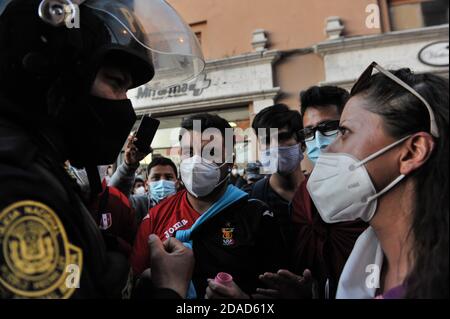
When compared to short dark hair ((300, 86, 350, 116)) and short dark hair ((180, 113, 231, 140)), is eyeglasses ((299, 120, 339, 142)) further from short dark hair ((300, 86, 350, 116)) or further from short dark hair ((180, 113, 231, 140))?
short dark hair ((180, 113, 231, 140))

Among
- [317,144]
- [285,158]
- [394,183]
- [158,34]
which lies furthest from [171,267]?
[285,158]

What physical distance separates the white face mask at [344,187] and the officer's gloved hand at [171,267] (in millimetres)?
522

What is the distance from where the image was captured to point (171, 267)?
107 centimetres

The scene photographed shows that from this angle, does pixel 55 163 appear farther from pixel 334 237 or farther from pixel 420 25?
pixel 420 25

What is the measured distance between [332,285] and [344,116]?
0.78 m

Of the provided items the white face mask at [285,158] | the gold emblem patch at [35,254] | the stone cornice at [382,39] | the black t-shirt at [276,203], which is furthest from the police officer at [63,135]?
the stone cornice at [382,39]

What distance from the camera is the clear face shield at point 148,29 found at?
99 centimetres

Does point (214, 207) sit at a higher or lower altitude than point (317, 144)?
lower

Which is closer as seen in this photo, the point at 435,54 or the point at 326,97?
the point at 326,97

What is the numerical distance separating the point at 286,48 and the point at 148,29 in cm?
669

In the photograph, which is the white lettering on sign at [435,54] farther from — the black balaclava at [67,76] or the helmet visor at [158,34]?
the black balaclava at [67,76]

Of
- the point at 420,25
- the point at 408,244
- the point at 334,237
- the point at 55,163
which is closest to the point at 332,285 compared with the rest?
the point at 334,237

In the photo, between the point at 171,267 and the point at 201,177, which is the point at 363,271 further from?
the point at 201,177

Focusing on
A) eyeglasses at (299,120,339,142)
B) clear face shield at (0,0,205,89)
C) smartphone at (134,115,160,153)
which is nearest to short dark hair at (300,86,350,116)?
eyeglasses at (299,120,339,142)
